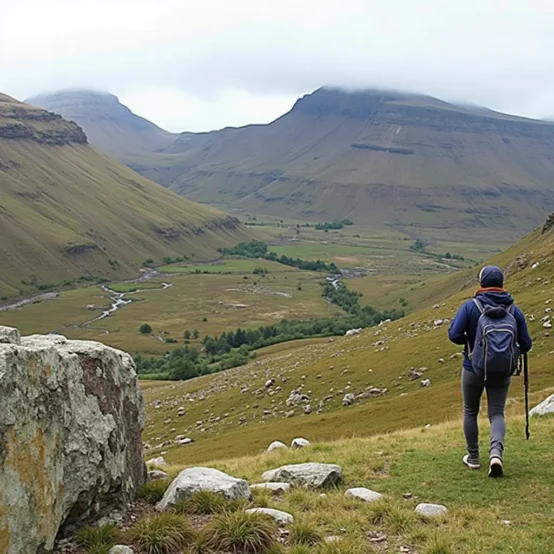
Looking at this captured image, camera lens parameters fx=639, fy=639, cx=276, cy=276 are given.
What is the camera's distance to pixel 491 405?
1586cm

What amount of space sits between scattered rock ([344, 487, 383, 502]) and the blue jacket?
12.4 ft

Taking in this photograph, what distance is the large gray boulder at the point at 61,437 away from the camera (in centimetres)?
1086

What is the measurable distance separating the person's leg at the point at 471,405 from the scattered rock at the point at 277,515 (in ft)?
18.3

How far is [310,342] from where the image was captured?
121m

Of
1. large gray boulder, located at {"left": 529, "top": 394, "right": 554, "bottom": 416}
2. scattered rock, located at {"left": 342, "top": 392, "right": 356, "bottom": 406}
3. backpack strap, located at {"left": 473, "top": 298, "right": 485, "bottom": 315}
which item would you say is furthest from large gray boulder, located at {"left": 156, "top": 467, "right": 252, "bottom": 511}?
scattered rock, located at {"left": 342, "top": 392, "right": 356, "bottom": 406}

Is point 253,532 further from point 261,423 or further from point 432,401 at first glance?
point 261,423

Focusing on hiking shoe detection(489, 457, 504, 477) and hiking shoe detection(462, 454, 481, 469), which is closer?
hiking shoe detection(489, 457, 504, 477)

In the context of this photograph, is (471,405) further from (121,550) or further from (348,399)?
(348,399)

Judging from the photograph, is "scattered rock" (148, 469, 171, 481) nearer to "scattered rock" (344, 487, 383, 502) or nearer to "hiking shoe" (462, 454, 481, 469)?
"scattered rock" (344, 487, 383, 502)

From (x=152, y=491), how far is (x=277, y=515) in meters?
3.73

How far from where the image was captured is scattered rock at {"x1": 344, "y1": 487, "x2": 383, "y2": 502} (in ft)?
48.1

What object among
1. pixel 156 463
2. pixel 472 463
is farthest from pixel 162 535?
pixel 156 463

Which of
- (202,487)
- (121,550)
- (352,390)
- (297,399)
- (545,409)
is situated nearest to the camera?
(121,550)

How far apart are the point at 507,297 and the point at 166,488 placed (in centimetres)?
938
